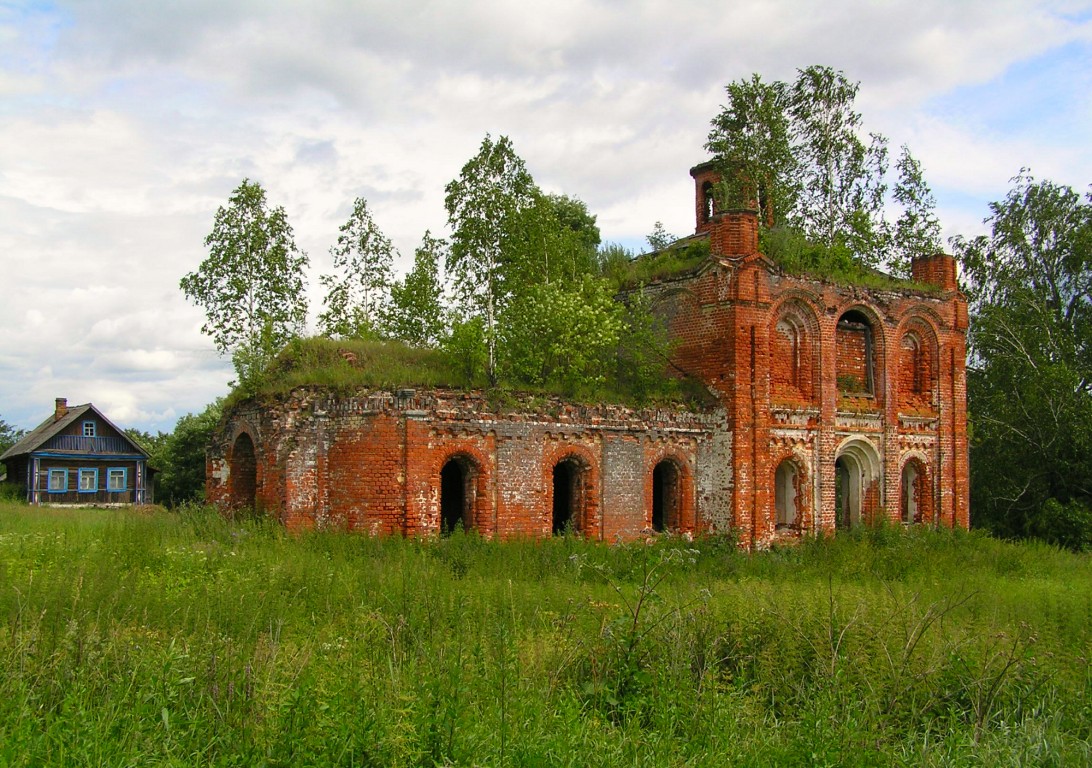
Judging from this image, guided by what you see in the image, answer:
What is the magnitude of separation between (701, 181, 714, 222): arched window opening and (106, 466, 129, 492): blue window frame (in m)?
31.9

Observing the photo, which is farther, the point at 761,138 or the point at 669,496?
the point at 761,138

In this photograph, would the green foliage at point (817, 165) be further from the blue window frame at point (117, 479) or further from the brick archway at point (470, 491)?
the blue window frame at point (117, 479)

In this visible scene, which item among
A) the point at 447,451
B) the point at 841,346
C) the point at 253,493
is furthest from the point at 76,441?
the point at 841,346

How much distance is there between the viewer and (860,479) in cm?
2192

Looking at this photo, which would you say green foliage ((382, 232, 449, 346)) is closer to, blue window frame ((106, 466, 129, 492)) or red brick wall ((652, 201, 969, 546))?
red brick wall ((652, 201, 969, 546))

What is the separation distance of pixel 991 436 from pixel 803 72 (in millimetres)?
13674

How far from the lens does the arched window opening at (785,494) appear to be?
67.6 ft

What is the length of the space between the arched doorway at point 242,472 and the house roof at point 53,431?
2650 centimetres

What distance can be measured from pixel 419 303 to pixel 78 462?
26.5m

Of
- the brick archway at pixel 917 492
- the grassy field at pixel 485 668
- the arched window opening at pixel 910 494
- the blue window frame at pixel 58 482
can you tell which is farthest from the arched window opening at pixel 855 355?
the blue window frame at pixel 58 482

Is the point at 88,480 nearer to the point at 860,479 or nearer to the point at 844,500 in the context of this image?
the point at 844,500

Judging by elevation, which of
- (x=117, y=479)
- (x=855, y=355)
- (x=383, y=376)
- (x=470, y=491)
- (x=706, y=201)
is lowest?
(x=117, y=479)

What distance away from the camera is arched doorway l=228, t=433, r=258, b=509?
18.6 meters

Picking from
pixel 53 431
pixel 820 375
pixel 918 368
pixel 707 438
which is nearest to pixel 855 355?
pixel 820 375
